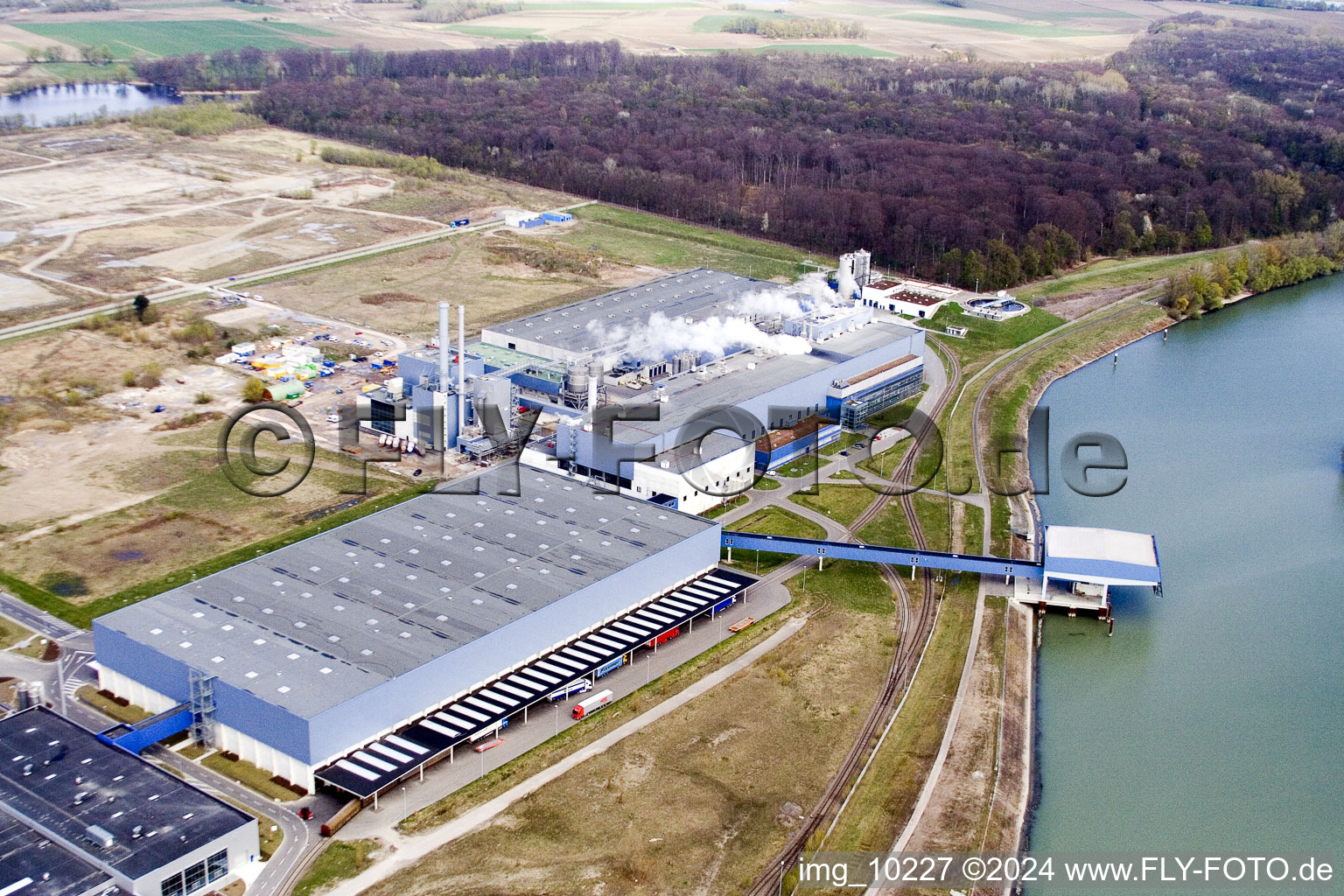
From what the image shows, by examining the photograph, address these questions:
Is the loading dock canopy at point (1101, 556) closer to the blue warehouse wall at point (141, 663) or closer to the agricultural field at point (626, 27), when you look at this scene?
the blue warehouse wall at point (141, 663)

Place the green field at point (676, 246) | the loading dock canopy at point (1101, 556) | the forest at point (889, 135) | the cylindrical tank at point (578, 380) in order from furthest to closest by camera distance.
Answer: the forest at point (889, 135) → the green field at point (676, 246) → the cylindrical tank at point (578, 380) → the loading dock canopy at point (1101, 556)

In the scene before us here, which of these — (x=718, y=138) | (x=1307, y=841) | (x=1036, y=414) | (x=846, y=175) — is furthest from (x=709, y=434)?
(x=718, y=138)

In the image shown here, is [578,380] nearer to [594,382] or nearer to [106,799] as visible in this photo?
[594,382]

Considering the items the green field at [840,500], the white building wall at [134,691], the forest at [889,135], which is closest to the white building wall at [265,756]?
the white building wall at [134,691]

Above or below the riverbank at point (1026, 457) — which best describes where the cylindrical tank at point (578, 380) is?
above

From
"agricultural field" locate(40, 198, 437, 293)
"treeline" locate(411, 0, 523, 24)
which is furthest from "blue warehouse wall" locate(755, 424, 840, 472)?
"treeline" locate(411, 0, 523, 24)

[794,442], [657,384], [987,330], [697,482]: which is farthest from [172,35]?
[697,482]

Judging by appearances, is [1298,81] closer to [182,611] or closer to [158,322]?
[158,322]
